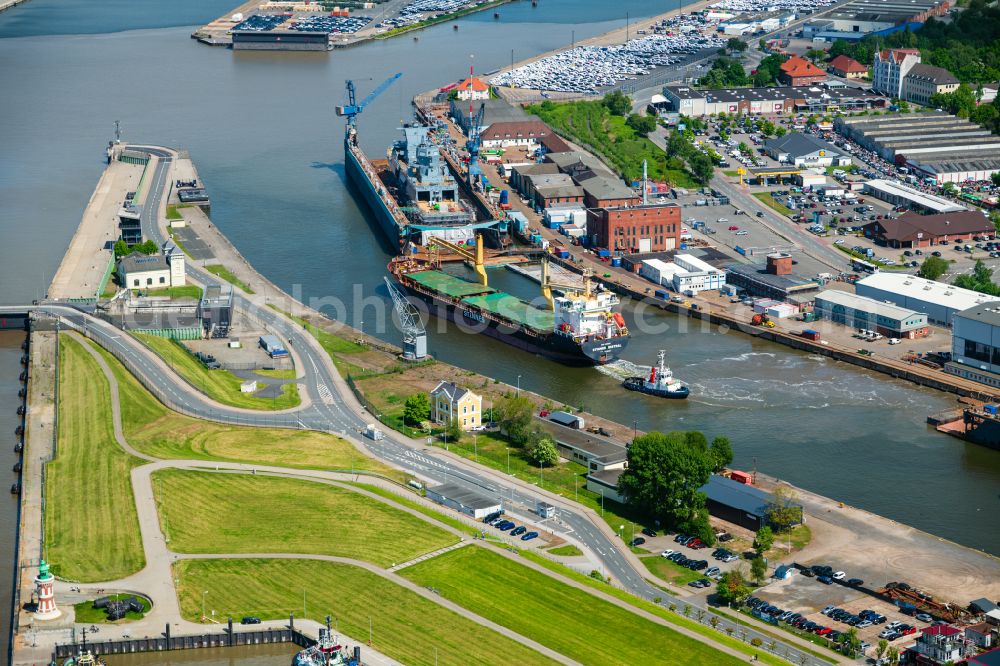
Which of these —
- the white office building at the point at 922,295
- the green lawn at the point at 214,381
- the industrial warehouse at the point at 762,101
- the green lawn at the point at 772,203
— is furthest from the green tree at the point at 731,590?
the industrial warehouse at the point at 762,101

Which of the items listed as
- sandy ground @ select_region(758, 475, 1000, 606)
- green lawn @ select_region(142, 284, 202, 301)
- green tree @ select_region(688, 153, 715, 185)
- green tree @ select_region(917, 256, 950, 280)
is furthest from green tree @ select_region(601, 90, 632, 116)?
sandy ground @ select_region(758, 475, 1000, 606)

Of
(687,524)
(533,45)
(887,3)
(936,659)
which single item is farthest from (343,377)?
(887,3)

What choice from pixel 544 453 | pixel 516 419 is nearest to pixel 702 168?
pixel 516 419

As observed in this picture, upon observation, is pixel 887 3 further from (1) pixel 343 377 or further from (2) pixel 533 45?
(1) pixel 343 377

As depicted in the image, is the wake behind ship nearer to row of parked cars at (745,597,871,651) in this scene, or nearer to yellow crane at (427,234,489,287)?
yellow crane at (427,234,489,287)

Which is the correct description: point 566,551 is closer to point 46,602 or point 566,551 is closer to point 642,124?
point 46,602

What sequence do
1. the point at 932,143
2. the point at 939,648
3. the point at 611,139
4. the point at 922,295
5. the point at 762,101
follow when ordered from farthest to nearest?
the point at 762,101
the point at 611,139
the point at 932,143
the point at 922,295
the point at 939,648
